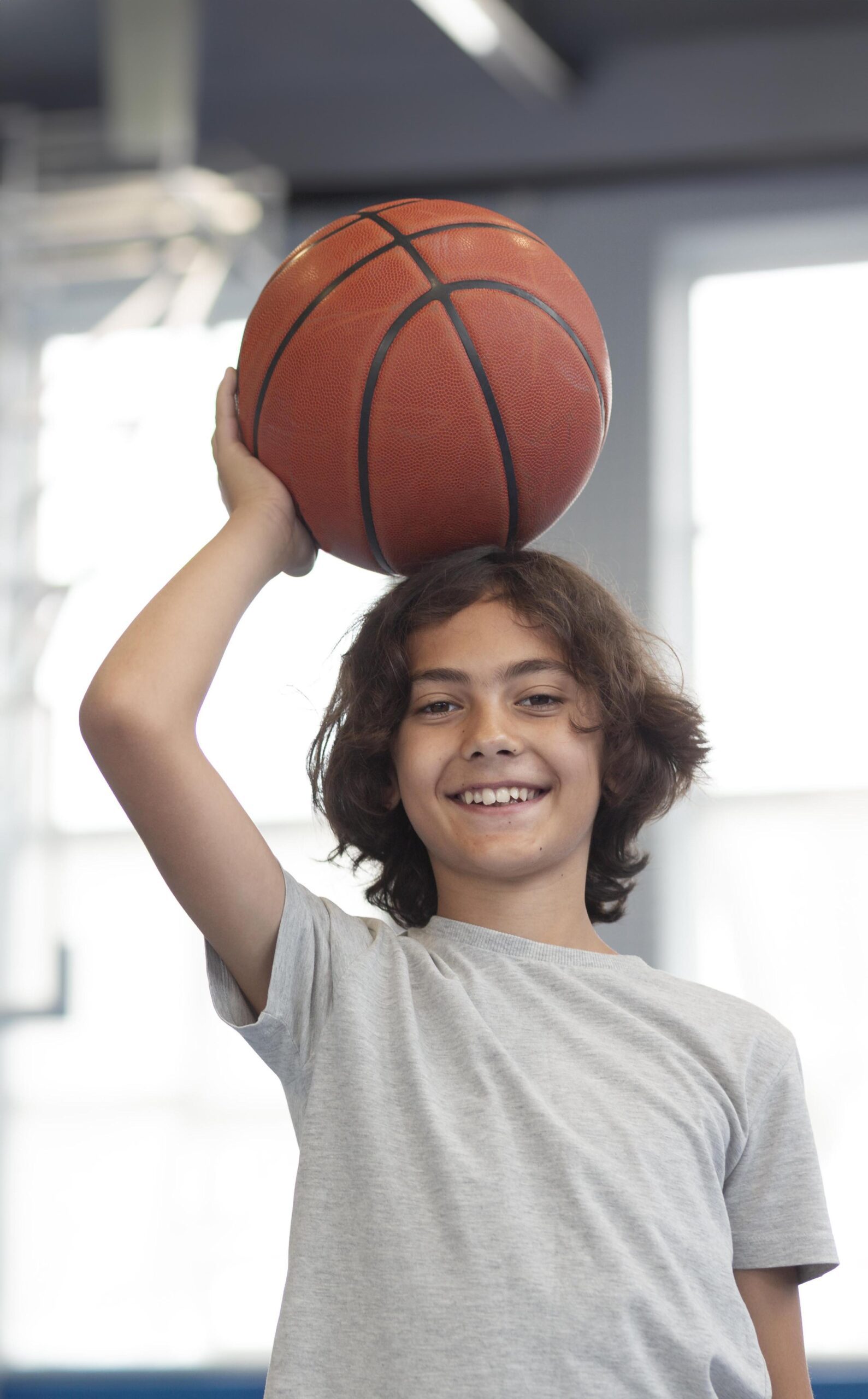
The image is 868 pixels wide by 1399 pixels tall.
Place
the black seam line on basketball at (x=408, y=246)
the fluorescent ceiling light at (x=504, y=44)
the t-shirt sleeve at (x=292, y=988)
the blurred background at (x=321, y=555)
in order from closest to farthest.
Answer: the t-shirt sleeve at (x=292, y=988), the black seam line on basketball at (x=408, y=246), the fluorescent ceiling light at (x=504, y=44), the blurred background at (x=321, y=555)

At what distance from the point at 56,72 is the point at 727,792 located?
251 cm

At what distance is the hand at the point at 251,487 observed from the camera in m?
1.15

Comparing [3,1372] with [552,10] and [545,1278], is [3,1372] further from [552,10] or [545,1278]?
[552,10]

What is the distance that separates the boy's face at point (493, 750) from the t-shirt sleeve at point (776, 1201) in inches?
10.1

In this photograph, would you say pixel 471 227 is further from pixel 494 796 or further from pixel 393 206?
pixel 494 796

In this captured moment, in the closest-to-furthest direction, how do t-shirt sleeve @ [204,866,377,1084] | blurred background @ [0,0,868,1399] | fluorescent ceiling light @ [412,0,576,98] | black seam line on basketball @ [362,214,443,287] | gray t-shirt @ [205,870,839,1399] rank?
1. gray t-shirt @ [205,870,839,1399]
2. t-shirt sleeve @ [204,866,377,1084]
3. black seam line on basketball @ [362,214,443,287]
4. fluorescent ceiling light @ [412,0,576,98]
5. blurred background @ [0,0,868,1399]

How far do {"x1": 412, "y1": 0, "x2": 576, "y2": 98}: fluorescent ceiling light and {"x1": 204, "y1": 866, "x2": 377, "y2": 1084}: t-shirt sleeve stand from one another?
247 cm

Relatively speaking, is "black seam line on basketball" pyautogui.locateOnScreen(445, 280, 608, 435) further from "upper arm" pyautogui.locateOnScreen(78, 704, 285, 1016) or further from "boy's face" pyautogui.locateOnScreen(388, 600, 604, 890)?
"upper arm" pyautogui.locateOnScreen(78, 704, 285, 1016)

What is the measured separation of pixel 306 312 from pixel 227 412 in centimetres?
12

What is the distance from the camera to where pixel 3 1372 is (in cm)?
332

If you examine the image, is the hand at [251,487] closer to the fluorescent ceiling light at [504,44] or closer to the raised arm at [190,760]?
the raised arm at [190,760]

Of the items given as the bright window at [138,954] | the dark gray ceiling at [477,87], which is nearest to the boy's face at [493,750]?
the bright window at [138,954]

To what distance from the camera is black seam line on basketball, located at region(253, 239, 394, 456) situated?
1.16m

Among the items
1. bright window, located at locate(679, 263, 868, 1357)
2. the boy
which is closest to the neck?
the boy
